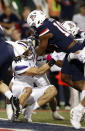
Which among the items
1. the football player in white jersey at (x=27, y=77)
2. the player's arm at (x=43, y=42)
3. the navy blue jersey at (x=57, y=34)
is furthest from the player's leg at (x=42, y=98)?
the navy blue jersey at (x=57, y=34)

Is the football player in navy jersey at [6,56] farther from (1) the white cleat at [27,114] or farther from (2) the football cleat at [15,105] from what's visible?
(1) the white cleat at [27,114]

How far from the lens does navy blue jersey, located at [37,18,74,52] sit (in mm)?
8516

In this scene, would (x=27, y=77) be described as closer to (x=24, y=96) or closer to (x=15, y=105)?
(x=24, y=96)

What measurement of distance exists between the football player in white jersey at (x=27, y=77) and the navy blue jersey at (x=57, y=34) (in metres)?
0.31

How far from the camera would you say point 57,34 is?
28.0ft

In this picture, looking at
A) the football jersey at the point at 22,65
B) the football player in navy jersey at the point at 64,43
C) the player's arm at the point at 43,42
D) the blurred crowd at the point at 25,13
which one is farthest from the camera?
the blurred crowd at the point at 25,13

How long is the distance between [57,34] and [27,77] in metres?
1.09

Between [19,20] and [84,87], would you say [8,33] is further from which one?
[84,87]

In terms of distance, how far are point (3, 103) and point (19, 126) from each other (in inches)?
188

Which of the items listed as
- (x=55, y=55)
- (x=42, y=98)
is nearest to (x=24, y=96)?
(x=42, y=98)

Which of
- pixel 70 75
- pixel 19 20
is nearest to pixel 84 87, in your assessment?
pixel 70 75

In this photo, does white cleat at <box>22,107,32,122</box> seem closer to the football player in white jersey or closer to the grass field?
the football player in white jersey

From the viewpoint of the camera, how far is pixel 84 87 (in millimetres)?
8336

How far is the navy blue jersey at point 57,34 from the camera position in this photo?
8516 mm
